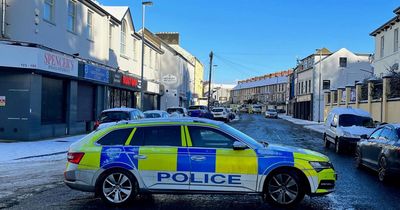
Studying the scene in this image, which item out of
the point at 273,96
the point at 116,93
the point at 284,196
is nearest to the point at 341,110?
the point at 284,196

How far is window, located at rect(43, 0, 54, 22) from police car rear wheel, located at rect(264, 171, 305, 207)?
56.6 ft

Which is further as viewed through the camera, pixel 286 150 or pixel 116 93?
pixel 116 93

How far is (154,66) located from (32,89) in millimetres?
25043

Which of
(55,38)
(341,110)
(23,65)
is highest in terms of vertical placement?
(55,38)

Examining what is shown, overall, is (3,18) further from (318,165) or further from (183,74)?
(183,74)

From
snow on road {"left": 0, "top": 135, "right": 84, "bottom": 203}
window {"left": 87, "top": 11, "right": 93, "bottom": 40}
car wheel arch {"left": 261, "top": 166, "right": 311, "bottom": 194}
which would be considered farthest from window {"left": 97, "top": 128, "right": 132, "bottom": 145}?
window {"left": 87, "top": 11, "right": 93, "bottom": 40}

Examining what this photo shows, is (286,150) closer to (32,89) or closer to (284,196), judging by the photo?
(284,196)

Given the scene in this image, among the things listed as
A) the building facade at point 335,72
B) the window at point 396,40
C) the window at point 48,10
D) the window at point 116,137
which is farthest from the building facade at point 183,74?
the window at point 116,137

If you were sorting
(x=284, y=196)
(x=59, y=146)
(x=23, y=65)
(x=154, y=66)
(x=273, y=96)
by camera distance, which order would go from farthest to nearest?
(x=273, y=96), (x=154, y=66), (x=23, y=65), (x=59, y=146), (x=284, y=196)

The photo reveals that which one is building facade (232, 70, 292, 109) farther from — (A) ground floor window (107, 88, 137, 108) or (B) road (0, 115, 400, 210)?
(B) road (0, 115, 400, 210)

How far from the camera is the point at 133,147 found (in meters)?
8.02

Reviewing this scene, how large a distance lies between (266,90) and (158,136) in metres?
121

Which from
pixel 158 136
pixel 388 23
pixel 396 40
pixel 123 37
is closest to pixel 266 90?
pixel 388 23

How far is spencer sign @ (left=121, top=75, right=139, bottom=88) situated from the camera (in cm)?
3297
